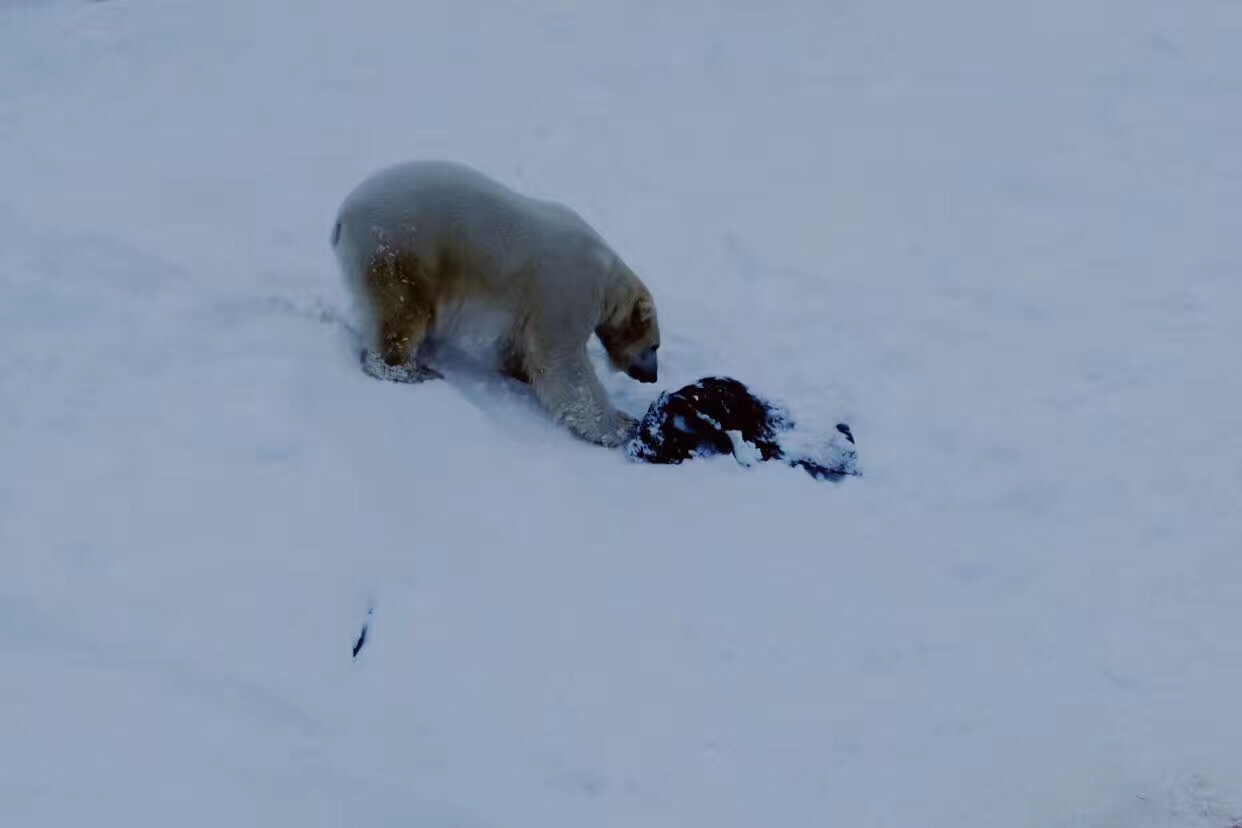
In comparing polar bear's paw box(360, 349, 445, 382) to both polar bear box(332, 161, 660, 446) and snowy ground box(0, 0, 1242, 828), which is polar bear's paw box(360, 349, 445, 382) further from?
snowy ground box(0, 0, 1242, 828)

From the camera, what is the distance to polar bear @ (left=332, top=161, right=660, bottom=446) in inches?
201

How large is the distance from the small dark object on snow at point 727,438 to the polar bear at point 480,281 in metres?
0.18

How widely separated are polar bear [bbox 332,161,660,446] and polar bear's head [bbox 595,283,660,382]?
0.09 ft

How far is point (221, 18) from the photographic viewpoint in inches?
368

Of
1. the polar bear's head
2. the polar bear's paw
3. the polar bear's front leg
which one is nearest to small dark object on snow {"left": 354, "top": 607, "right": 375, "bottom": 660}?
the polar bear's paw

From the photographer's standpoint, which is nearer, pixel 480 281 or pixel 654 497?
pixel 654 497

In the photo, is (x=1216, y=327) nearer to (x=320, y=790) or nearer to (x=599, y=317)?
(x=599, y=317)

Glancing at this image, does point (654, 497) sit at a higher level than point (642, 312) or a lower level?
lower

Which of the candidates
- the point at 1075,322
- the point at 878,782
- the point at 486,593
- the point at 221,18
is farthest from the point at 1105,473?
the point at 221,18

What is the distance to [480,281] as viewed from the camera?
5.21 metres

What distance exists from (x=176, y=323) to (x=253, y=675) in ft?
6.82

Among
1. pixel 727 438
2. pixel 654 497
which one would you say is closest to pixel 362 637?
pixel 654 497

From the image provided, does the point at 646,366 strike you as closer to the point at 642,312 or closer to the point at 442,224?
the point at 642,312

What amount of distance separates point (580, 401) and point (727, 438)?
2.04 feet
